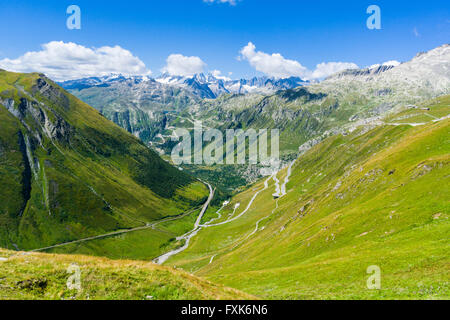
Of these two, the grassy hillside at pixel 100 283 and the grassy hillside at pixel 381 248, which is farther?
the grassy hillside at pixel 381 248

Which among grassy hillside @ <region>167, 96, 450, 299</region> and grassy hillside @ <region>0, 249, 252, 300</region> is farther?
grassy hillside @ <region>167, 96, 450, 299</region>

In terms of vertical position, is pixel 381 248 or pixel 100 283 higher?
pixel 100 283

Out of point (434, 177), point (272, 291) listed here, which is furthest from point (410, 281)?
point (434, 177)

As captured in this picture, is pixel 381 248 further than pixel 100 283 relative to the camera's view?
Yes

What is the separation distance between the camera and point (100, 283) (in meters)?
21.4

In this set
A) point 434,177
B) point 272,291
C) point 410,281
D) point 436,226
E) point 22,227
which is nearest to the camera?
point 410,281

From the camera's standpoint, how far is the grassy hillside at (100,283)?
64.5 ft

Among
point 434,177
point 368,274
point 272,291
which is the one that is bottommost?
point 272,291

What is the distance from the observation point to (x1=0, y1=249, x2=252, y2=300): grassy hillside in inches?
774
